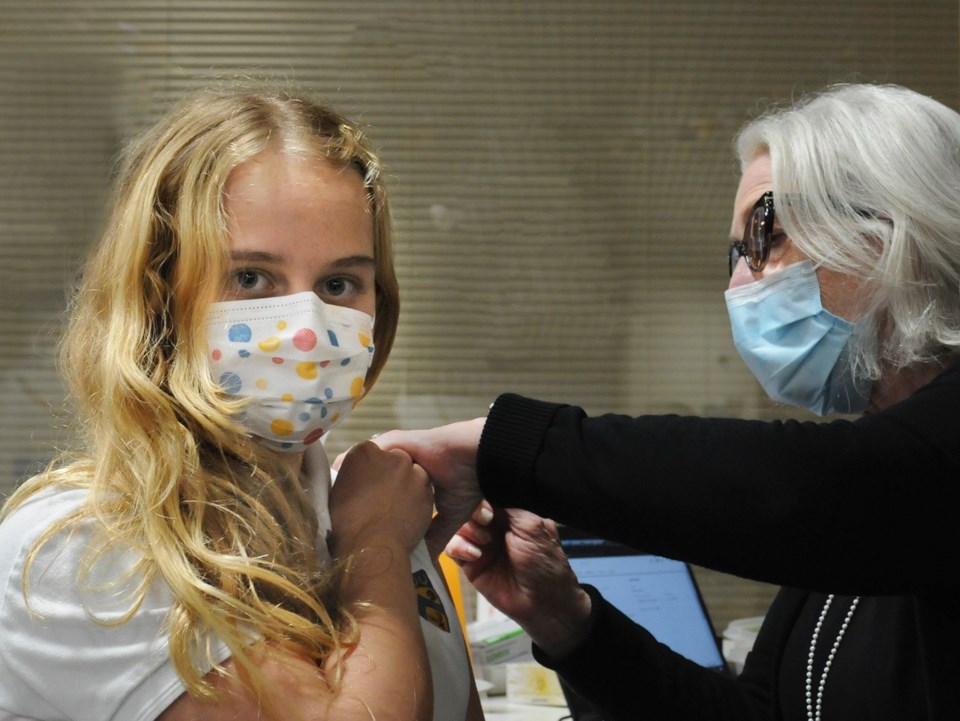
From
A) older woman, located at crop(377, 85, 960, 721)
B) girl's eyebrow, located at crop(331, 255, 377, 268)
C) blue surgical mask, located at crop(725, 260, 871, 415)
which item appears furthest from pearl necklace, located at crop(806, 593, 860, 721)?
girl's eyebrow, located at crop(331, 255, 377, 268)

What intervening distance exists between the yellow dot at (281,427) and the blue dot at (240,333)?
9 centimetres

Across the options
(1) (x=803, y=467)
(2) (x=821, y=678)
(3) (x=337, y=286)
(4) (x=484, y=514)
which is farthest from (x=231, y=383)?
(2) (x=821, y=678)

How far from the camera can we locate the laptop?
6.77 feet

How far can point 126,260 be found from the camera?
3.53 feet

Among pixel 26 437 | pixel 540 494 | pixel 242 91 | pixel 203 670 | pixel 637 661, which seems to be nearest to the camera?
pixel 203 670

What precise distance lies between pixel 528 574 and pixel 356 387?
0.48m

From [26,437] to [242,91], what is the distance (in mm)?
1832

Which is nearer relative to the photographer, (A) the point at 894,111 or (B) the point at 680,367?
(A) the point at 894,111

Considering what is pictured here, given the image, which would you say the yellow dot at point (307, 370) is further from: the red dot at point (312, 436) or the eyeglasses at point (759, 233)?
Result: the eyeglasses at point (759, 233)

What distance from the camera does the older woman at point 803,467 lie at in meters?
1.01

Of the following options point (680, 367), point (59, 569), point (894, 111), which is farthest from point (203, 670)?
point (680, 367)

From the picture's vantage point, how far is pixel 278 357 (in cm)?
105

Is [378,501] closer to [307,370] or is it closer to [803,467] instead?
[307,370]

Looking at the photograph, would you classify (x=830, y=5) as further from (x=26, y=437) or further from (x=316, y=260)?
(x=26, y=437)
